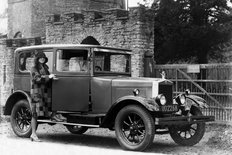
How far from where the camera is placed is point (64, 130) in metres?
12.3

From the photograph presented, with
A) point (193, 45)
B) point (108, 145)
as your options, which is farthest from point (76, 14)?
point (193, 45)

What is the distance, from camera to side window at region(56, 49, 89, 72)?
966 centimetres

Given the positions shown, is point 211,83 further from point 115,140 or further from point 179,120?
point 179,120

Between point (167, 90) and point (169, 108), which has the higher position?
point (167, 90)

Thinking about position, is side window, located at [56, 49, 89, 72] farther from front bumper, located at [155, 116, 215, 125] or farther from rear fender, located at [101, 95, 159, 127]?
front bumper, located at [155, 116, 215, 125]

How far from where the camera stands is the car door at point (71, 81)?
9570 millimetres

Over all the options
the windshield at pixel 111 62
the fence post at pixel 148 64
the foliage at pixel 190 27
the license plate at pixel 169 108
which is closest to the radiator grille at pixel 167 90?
the license plate at pixel 169 108

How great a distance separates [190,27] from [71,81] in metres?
21.2

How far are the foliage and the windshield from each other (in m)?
19.3

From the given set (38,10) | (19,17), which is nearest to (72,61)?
(38,10)

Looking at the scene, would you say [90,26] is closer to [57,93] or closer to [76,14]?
[76,14]

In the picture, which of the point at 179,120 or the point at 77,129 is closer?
the point at 179,120

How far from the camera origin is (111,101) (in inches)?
367

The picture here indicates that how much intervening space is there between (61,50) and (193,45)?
21.8 metres
